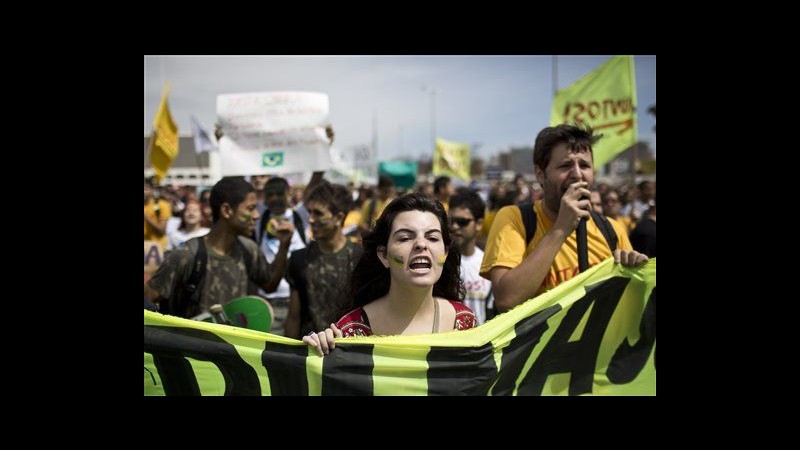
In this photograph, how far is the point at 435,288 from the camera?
2887mm

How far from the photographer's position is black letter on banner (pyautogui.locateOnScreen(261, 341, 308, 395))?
7.98ft

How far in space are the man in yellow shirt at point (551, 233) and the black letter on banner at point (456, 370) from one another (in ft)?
1.43

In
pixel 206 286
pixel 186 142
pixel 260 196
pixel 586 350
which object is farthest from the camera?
pixel 186 142

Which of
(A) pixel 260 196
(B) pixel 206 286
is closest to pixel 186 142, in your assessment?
(A) pixel 260 196

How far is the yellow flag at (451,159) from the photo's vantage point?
17.0 m

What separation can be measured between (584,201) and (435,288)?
2.44 ft

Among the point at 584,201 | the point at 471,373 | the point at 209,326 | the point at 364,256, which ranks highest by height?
the point at 584,201

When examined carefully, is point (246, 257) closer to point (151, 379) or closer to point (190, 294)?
point (190, 294)

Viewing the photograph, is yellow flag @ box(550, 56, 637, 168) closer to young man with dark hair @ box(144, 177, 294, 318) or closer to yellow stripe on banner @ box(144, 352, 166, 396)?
young man with dark hair @ box(144, 177, 294, 318)

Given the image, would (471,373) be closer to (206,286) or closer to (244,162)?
(206,286)

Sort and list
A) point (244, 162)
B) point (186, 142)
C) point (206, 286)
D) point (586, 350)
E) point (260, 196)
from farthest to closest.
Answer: point (186, 142), point (260, 196), point (244, 162), point (206, 286), point (586, 350)

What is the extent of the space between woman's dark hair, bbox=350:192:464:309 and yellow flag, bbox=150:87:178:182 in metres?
5.82

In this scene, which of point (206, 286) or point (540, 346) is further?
point (206, 286)

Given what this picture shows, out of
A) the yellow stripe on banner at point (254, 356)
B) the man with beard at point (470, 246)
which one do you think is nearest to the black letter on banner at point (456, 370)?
the yellow stripe on banner at point (254, 356)
